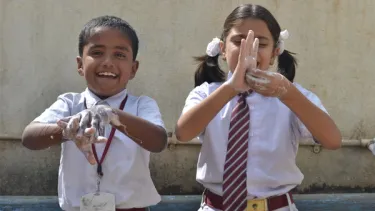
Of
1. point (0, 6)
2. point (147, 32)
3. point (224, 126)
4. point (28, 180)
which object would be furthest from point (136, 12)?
point (224, 126)

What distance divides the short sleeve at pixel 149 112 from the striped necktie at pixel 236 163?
33 cm

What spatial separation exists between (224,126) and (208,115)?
0.23 metres

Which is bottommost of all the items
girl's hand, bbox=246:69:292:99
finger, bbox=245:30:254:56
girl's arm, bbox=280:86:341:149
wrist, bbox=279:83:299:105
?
girl's arm, bbox=280:86:341:149

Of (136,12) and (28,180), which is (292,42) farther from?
(28,180)

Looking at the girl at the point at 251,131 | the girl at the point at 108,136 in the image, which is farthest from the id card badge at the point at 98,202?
the girl at the point at 251,131

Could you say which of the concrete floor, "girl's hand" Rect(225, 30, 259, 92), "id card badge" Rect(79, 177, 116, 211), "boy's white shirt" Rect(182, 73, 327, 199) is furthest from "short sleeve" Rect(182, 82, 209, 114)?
the concrete floor

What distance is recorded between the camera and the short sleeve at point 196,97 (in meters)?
2.75

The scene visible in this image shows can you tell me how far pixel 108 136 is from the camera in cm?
273

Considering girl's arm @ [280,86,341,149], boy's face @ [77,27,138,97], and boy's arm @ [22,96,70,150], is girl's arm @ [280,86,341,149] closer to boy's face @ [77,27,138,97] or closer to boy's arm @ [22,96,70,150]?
boy's face @ [77,27,138,97]

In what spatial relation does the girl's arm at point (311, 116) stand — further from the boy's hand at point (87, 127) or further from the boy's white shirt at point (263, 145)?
the boy's hand at point (87, 127)

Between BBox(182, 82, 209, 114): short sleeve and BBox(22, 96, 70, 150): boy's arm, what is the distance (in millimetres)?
549

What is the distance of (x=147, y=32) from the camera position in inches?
198

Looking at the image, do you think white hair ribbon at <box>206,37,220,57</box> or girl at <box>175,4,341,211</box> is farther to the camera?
white hair ribbon at <box>206,37,220,57</box>

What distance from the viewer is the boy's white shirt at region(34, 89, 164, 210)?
2.70m
